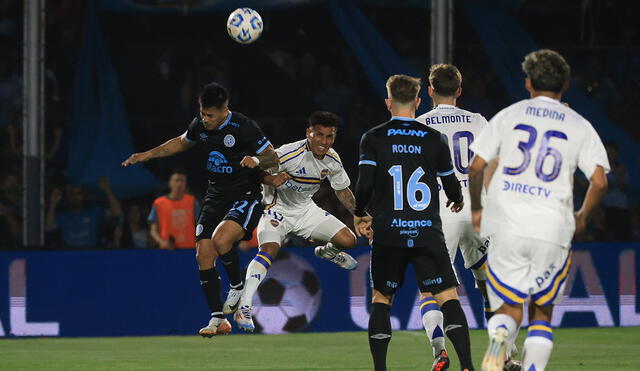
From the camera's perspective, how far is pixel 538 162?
6.00 m

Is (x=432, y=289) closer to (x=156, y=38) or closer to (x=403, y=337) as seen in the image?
(x=403, y=337)

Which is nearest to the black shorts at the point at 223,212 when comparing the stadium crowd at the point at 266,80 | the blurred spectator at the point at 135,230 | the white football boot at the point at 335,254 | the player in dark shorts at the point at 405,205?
the white football boot at the point at 335,254

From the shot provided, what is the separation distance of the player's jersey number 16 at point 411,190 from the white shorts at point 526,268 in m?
0.95

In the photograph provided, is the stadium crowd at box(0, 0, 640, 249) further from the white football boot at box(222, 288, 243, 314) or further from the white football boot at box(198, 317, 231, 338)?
the white football boot at box(198, 317, 231, 338)

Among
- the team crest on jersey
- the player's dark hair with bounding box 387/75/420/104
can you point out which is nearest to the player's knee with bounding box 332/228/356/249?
the team crest on jersey

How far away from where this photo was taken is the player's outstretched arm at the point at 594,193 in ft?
19.8

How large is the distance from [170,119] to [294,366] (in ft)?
19.8

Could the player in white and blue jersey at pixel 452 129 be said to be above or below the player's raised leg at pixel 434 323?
above

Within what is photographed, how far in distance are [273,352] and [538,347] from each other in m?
4.65

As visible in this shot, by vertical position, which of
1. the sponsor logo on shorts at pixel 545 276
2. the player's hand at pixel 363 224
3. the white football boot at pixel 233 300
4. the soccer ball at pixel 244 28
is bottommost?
the white football boot at pixel 233 300

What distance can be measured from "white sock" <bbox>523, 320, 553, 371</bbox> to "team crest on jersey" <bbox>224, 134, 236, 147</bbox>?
3.63m

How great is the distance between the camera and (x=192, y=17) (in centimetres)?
1547

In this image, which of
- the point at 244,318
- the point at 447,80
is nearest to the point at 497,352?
the point at 447,80

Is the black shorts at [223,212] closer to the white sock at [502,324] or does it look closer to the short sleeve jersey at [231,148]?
the short sleeve jersey at [231,148]
